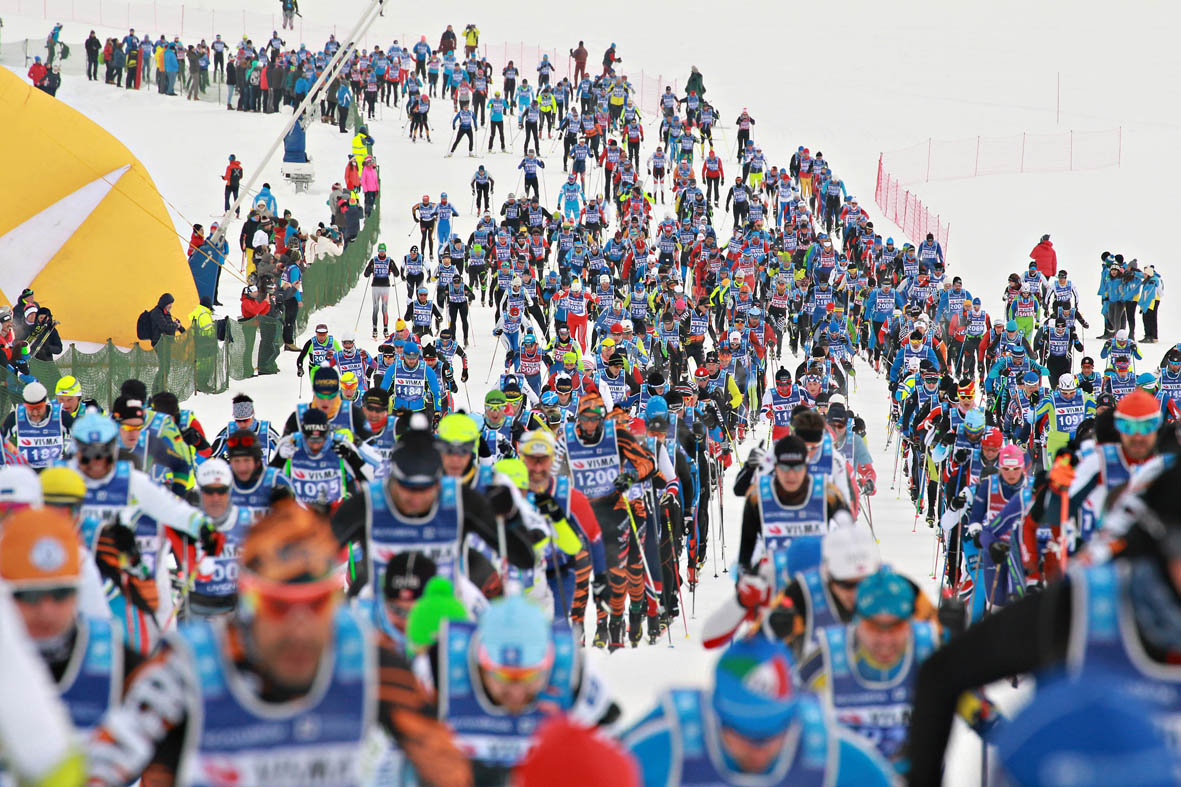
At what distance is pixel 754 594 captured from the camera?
21.5 feet

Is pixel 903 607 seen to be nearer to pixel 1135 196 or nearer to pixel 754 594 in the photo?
pixel 754 594

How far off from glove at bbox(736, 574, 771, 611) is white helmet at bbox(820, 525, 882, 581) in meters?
0.55

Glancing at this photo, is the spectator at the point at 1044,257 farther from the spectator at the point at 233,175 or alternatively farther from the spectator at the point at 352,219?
the spectator at the point at 233,175

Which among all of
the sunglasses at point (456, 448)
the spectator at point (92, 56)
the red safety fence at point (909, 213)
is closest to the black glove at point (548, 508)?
the sunglasses at point (456, 448)

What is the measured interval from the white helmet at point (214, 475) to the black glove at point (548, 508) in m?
1.96

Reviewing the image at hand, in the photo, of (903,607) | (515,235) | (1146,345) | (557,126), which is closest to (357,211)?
(515,235)

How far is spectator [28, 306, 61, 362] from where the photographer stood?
65.9 ft

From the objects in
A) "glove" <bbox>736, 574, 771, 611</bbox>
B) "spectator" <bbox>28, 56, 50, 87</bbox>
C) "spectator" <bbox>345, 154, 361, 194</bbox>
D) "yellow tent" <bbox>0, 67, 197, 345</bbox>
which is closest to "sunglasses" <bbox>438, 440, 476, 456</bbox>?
"glove" <bbox>736, 574, 771, 611</bbox>

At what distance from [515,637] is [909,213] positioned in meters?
44.3

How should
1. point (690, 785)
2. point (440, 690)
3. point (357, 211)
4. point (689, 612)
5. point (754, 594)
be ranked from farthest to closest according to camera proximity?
point (357, 211) → point (689, 612) → point (754, 594) → point (440, 690) → point (690, 785)

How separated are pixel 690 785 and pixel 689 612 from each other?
9.76 meters

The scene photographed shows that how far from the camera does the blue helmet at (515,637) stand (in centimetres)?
434

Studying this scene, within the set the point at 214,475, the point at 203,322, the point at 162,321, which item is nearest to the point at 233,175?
the point at 203,322

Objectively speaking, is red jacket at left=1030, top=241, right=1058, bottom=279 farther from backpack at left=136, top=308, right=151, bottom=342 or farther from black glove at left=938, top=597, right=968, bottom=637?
black glove at left=938, top=597, right=968, bottom=637
